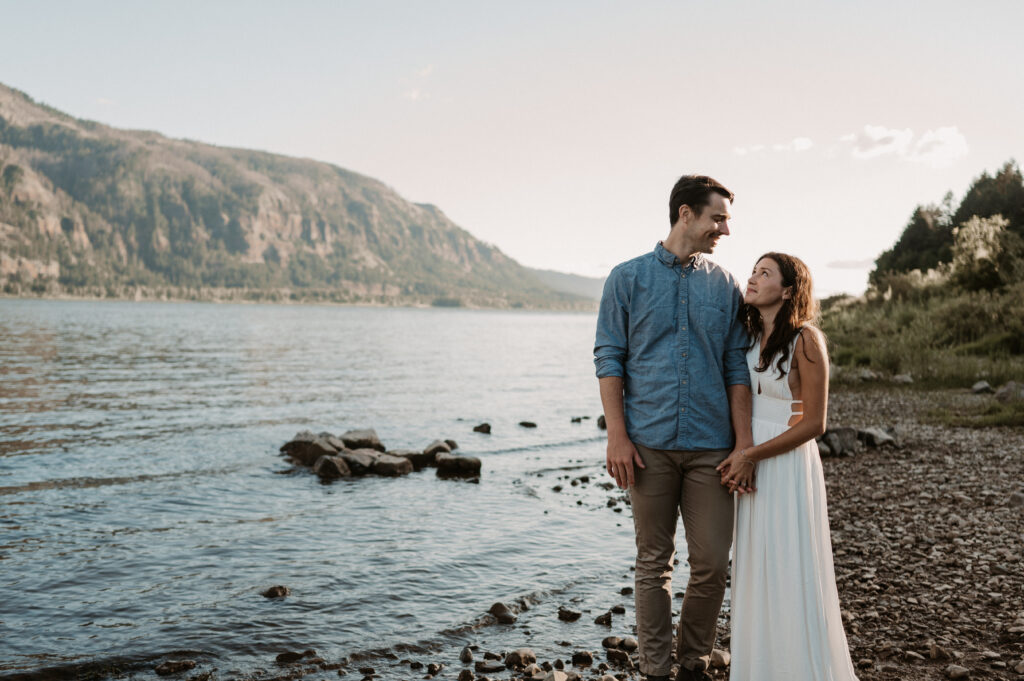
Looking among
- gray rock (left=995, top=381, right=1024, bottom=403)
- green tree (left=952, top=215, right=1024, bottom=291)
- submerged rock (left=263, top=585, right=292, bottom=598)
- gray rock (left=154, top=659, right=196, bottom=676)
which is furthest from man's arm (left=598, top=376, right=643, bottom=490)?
green tree (left=952, top=215, right=1024, bottom=291)

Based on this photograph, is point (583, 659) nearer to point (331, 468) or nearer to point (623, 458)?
point (623, 458)

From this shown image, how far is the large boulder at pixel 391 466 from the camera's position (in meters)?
14.8

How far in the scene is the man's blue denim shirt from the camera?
416cm

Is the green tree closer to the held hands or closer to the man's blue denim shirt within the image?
the man's blue denim shirt

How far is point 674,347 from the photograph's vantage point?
4.21 m

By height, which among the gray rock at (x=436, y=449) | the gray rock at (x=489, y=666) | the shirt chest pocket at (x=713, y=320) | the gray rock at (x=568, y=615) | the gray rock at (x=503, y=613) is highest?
the shirt chest pocket at (x=713, y=320)

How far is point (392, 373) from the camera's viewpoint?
40.1 meters

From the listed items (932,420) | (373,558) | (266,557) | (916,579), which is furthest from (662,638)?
(932,420)

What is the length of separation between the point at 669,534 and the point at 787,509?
27.8 inches

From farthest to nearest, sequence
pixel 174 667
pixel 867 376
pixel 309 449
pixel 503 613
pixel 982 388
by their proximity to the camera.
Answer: pixel 867 376, pixel 982 388, pixel 309 449, pixel 503 613, pixel 174 667

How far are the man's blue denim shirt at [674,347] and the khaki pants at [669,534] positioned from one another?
0.45 ft

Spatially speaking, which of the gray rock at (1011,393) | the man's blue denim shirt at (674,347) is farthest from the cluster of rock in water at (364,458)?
the gray rock at (1011,393)

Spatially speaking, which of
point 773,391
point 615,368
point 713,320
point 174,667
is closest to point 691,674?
point 773,391

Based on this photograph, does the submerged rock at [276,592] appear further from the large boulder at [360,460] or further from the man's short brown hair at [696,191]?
the large boulder at [360,460]
